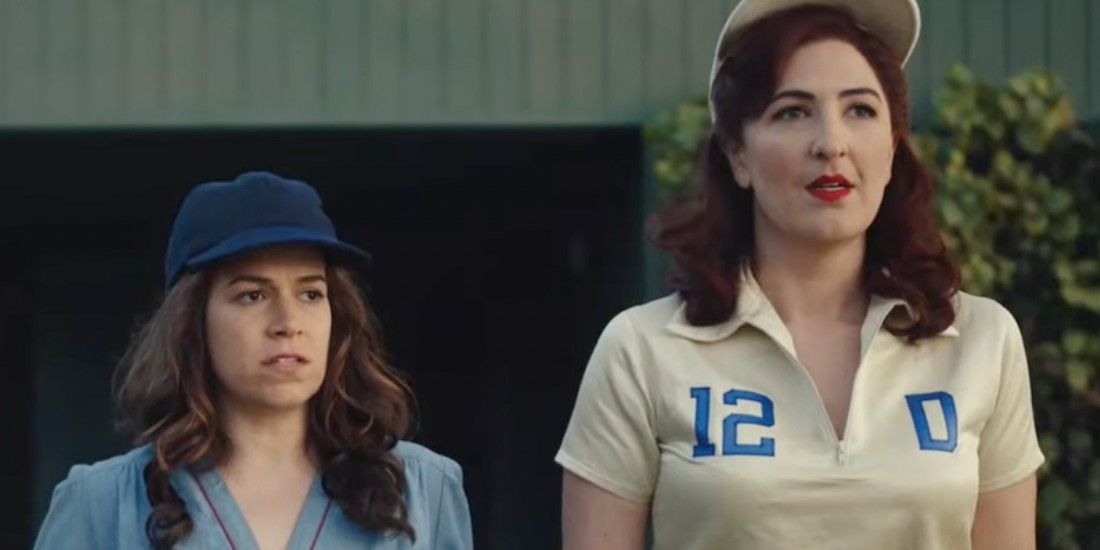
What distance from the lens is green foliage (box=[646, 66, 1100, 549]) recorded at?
23.4ft

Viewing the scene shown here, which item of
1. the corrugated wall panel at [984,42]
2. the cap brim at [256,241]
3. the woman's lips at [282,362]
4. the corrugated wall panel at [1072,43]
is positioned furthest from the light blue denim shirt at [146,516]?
the corrugated wall panel at [1072,43]

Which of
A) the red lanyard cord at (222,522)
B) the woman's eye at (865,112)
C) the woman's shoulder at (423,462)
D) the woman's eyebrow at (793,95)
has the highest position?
the woman's eyebrow at (793,95)

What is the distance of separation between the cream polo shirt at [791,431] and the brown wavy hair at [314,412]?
1.01ft

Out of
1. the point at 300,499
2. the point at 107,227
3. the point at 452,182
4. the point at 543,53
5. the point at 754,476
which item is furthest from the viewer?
the point at 107,227

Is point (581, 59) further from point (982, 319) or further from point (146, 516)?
point (146, 516)

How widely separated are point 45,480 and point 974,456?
7.26 metres

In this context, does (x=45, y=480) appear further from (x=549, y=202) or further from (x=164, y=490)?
(x=164, y=490)

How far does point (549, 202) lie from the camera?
927 cm

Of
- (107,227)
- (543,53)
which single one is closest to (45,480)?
(107,227)

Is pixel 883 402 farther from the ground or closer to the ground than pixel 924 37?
closer to the ground

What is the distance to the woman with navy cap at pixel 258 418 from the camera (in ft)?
11.6

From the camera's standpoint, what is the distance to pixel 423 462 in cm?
372

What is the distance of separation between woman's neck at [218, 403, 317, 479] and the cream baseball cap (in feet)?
2.73

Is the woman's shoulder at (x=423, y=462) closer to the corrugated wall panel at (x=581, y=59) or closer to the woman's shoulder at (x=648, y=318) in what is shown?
the woman's shoulder at (x=648, y=318)
